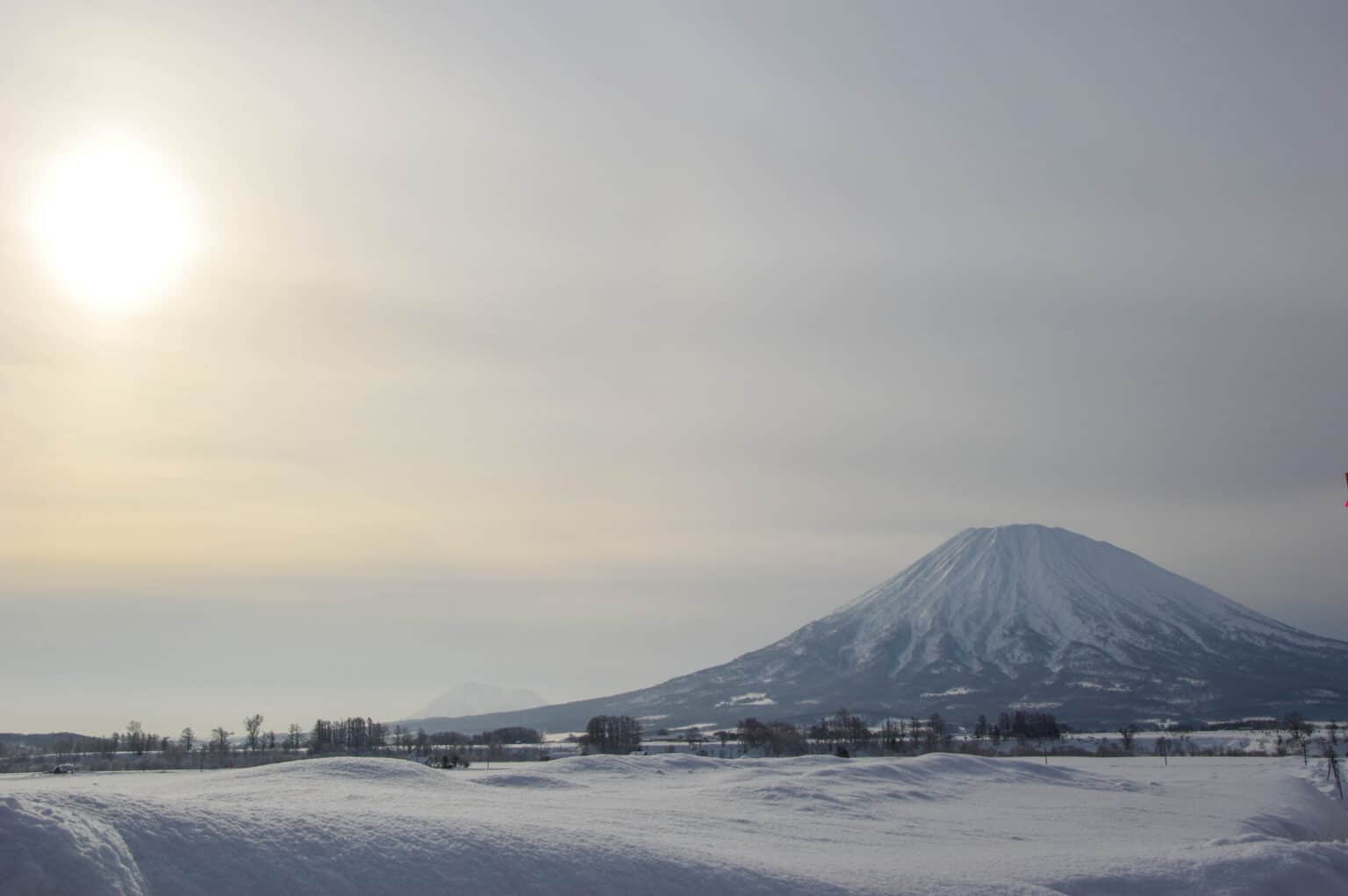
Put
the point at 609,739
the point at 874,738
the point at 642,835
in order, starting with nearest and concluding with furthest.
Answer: the point at 642,835
the point at 609,739
the point at 874,738

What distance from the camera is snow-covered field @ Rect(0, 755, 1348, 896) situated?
22672mm

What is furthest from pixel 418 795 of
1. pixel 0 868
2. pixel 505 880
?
pixel 0 868

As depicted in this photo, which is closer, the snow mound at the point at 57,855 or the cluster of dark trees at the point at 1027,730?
the snow mound at the point at 57,855

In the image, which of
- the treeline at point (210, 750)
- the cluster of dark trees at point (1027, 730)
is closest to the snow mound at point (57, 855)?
the treeline at point (210, 750)

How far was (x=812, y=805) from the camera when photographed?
160 ft

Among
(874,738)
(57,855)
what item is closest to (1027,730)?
(874,738)

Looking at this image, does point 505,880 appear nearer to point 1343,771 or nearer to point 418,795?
point 418,795

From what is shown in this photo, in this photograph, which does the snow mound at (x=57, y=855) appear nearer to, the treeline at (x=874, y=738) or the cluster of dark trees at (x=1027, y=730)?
the treeline at (x=874, y=738)

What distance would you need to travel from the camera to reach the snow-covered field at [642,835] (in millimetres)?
22672

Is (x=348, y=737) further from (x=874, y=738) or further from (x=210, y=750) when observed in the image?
(x=874, y=738)

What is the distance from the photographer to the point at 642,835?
110 ft

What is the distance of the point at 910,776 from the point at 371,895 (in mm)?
47208

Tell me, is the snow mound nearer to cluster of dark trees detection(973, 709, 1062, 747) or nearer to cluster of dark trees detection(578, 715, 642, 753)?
cluster of dark trees detection(578, 715, 642, 753)

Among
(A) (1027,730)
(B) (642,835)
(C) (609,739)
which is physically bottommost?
(A) (1027,730)
